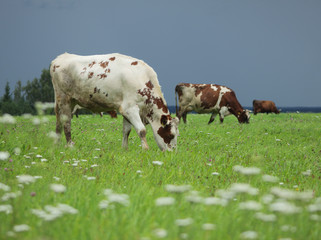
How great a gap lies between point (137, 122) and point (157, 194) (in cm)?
424

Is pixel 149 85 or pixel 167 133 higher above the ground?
pixel 149 85

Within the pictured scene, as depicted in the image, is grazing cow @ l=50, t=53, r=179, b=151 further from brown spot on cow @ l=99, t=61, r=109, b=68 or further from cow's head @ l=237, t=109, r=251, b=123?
cow's head @ l=237, t=109, r=251, b=123

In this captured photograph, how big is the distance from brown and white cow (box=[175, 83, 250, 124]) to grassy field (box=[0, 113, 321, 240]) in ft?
29.4

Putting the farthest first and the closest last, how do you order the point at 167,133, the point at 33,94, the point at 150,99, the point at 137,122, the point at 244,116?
the point at 33,94 → the point at 244,116 → the point at 150,99 → the point at 167,133 → the point at 137,122

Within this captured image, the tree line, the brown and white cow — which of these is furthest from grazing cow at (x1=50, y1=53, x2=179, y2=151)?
the tree line

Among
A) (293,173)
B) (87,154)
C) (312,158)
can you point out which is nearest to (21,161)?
(87,154)

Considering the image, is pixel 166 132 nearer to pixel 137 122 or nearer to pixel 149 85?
pixel 137 122

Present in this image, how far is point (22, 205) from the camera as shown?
3.13 m

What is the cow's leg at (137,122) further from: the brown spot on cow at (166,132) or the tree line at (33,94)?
the tree line at (33,94)

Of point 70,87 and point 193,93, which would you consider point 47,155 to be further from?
point 193,93

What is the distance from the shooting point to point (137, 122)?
7.95 metres

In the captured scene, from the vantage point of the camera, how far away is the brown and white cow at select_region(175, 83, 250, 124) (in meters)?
19.3

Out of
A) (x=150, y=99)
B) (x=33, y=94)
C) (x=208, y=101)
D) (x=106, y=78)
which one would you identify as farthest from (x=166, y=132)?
(x=33, y=94)

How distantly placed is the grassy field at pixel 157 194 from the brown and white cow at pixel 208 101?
8.97 m
